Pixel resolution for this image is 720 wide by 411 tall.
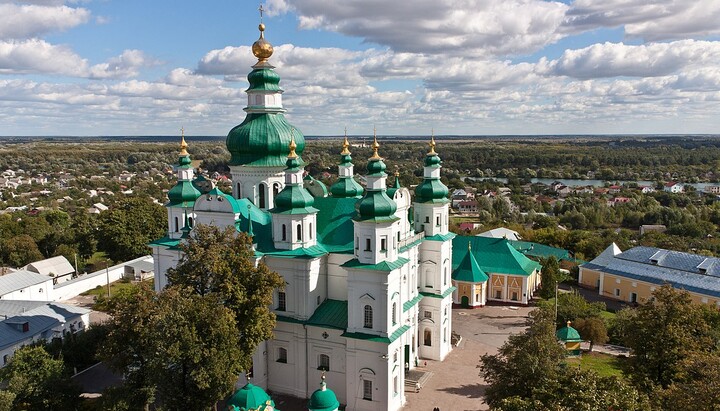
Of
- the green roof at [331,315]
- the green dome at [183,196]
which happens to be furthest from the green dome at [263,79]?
the green roof at [331,315]

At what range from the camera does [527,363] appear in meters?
14.8

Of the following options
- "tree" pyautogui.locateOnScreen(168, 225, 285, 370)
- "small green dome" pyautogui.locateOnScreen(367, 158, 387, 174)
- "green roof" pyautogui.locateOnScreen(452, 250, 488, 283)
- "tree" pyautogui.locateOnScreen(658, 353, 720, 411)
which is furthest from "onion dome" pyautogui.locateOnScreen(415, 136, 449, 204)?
"tree" pyautogui.locateOnScreen(658, 353, 720, 411)

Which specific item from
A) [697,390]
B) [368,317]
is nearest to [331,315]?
[368,317]

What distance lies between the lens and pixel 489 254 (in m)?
34.2

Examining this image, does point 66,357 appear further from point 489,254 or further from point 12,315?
point 489,254

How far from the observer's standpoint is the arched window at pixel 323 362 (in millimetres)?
19953

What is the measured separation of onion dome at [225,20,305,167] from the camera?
890 inches

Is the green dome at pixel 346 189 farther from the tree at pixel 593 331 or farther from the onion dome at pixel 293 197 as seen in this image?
the tree at pixel 593 331

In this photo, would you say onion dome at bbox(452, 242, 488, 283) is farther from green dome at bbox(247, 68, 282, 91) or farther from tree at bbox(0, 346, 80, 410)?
tree at bbox(0, 346, 80, 410)

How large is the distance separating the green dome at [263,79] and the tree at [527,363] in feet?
47.4

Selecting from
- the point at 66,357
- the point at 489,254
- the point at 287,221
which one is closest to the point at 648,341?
the point at 287,221

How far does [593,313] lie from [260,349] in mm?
17127

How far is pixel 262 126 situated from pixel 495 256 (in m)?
18.2

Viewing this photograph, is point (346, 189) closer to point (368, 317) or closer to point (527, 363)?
point (368, 317)
